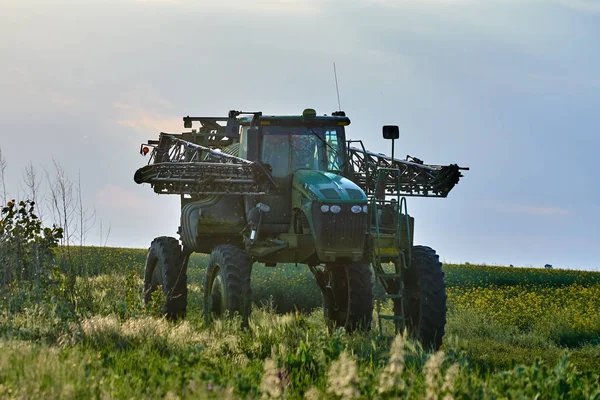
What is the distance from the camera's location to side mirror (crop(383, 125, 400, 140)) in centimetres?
1193

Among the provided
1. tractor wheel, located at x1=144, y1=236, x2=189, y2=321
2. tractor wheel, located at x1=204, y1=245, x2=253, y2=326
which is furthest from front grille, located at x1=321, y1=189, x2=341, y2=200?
tractor wheel, located at x1=144, y1=236, x2=189, y2=321

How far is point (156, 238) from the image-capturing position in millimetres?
14750

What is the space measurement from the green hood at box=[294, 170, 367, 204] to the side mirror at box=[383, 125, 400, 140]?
2.82 ft

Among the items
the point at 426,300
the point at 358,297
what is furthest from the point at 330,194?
the point at 426,300

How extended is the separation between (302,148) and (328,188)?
1.46 meters

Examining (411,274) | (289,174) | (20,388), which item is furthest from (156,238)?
(20,388)

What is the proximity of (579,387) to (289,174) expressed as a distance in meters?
6.54

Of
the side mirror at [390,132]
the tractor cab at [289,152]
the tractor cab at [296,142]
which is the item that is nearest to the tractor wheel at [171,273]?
the tractor cab at [289,152]

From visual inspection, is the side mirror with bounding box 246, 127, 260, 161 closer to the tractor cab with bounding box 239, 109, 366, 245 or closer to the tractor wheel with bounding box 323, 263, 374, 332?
the tractor cab with bounding box 239, 109, 366, 245

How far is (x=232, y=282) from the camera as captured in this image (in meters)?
11.5

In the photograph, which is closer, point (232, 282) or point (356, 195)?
point (232, 282)

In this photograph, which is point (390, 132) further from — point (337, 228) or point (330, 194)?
point (337, 228)

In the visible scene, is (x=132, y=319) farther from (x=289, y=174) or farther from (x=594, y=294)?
(x=594, y=294)

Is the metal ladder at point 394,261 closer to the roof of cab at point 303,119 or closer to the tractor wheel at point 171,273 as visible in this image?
the roof of cab at point 303,119
